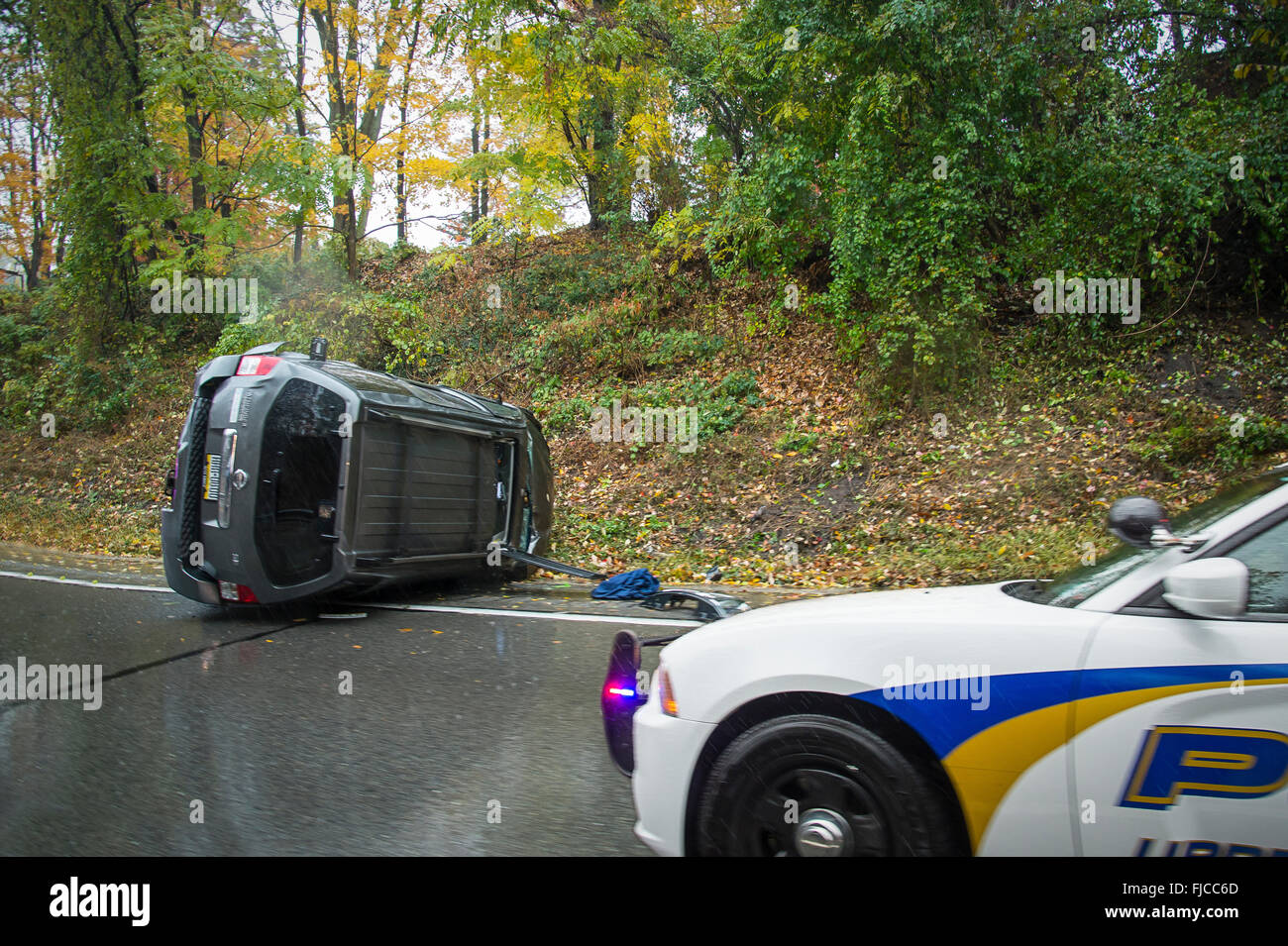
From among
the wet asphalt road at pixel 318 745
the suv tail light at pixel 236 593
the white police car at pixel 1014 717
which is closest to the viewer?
the white police car at pixel 1014 717

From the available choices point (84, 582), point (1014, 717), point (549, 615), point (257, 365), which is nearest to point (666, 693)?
point (1014, 717)

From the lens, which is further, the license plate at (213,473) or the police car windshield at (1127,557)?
the license plate at (213,473)

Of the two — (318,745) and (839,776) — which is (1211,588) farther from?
(318,745)

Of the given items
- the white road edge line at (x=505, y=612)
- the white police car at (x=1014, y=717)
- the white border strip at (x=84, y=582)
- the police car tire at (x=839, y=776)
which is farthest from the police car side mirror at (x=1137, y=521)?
the white border strip at (x=84, y=582)

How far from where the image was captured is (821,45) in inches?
468

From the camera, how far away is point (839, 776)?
2.23 meters

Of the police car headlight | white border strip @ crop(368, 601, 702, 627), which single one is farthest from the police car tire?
white border strip @ crop(368, 601, 702, 627)

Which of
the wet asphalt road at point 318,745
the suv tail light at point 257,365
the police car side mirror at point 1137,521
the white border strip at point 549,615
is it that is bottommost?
the wet asphalt road at point 318,745

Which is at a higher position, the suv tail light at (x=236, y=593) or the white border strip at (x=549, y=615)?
the suv tail light at (x=236, y=593)

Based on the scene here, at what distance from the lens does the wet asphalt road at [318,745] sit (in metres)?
3.13

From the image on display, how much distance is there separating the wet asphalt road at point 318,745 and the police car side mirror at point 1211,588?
2000 millimetres

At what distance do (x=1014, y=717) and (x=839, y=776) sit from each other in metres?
0.48

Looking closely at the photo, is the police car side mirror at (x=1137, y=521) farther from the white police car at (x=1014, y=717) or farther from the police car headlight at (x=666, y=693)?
the police car headlight at (x=666, y=693)
